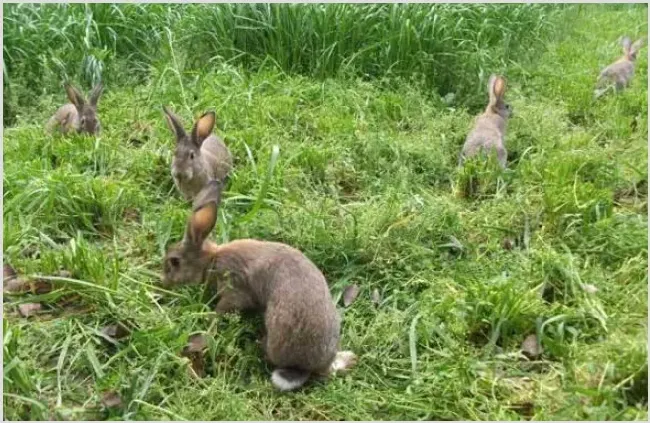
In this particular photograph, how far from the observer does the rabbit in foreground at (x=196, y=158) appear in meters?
4.51

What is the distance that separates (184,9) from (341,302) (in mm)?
4566

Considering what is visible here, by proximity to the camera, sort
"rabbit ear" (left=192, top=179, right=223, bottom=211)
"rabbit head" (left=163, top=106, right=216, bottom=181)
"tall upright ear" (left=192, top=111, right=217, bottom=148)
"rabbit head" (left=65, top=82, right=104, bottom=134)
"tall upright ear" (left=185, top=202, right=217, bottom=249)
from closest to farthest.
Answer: "tall upright ear" (left=185, top=202, right=217, bottom=249) → "rabbit ear" (left=192, top=179, right=223, bottom=211) → "rabbit head" (left=163, top=106, right=216, bottom=181) → "tall upright ear" (left=192, top=111, right=217, bottom=148) → "rabbit head" (left=65, top=82, right=104, bottom=134)

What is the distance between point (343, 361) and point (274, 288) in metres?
0.47

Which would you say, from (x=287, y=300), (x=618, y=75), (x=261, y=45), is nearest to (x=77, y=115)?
(x=261, y=45)

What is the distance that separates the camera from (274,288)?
11.3 ft

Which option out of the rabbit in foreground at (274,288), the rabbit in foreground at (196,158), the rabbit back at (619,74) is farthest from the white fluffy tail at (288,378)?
the rabbit back at (619,74)

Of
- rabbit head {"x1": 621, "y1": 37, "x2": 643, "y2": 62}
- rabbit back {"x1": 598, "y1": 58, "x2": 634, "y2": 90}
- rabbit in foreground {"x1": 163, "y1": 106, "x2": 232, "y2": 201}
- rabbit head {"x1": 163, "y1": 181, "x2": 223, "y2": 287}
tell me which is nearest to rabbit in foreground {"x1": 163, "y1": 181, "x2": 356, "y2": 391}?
rabbit head {"x1": 163, "y1": 181, "x2": 223, "y2": 287}

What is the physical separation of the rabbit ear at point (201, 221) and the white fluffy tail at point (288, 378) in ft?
2.56

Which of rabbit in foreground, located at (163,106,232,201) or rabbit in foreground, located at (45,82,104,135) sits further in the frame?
rabbit in foreground, located at (45,82,104,135)

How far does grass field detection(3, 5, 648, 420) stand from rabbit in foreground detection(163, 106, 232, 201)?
0.48 ft

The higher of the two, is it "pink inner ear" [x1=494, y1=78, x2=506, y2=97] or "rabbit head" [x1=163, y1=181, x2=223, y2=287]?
"pink inner ear" [x1=494, y1=78, x2=506, y2=97]

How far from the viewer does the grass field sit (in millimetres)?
3043

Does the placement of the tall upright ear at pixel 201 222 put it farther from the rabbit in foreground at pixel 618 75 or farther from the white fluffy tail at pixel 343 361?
the rabbit in foreground at pixel 618 75

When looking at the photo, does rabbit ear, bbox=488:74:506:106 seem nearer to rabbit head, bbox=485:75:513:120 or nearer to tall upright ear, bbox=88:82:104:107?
rabbit head, bbox=485:75:513:120
